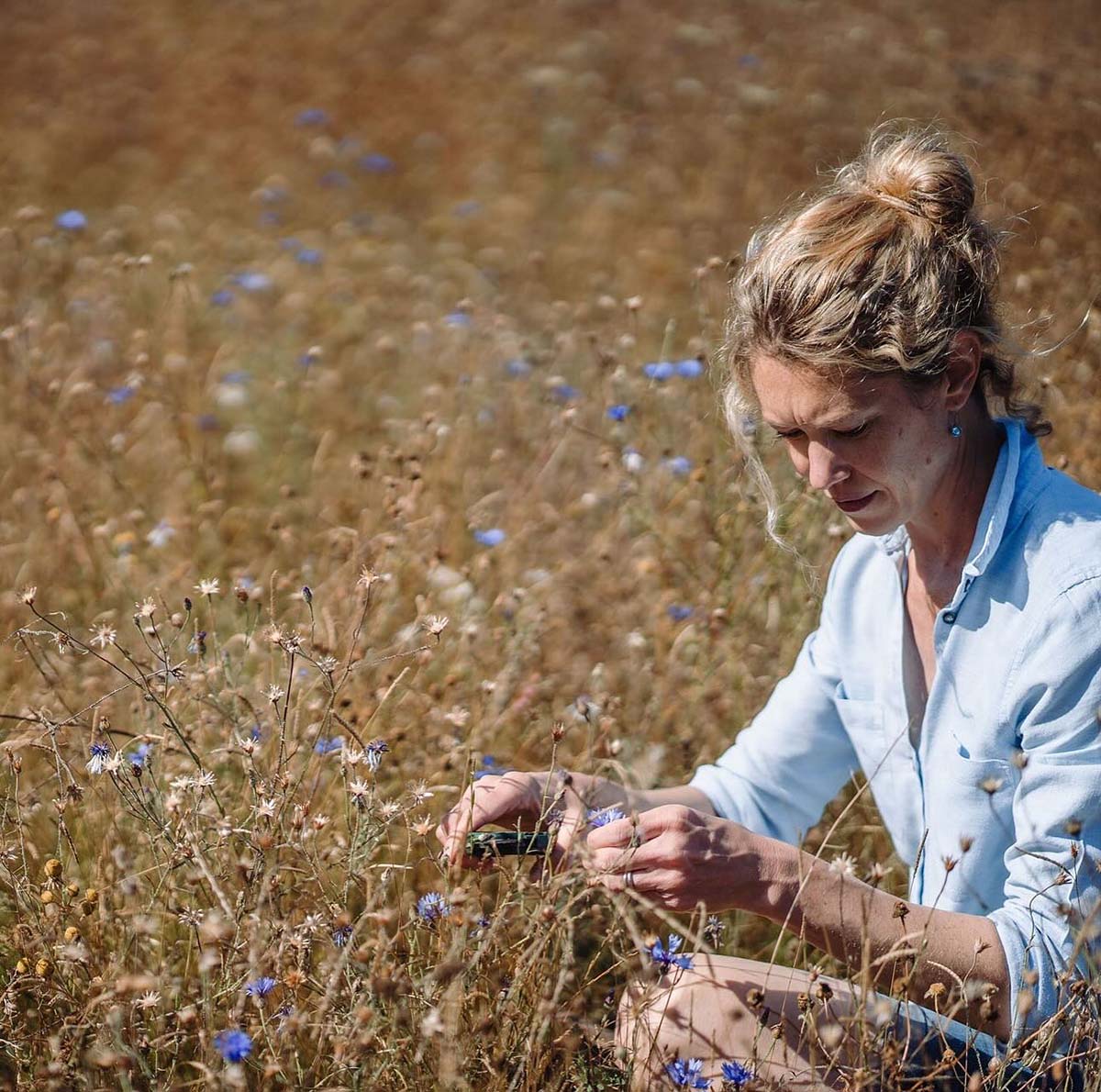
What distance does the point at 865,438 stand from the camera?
1587mm

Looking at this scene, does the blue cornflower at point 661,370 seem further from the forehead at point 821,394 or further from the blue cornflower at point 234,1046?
the blue cornflower at point 234,1046

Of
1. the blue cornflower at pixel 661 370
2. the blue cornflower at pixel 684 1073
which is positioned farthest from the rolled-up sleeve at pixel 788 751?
the blue cornflower at pixel 661 370

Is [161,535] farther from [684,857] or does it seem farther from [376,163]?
[376,163]

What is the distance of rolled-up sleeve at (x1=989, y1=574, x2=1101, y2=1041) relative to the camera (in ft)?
4.76

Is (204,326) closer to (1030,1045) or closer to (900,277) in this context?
(900,277)

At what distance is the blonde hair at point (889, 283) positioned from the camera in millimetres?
1551

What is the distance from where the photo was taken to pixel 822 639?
1961 millimetres

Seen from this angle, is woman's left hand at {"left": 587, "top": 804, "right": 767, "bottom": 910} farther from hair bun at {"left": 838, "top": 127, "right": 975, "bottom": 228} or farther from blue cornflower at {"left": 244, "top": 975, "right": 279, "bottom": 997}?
hair bun at {"left": 838, "top": 127, "right": 975, "bottom": 228}

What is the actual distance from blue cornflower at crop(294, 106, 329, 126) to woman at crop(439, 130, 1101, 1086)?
15.4 feet

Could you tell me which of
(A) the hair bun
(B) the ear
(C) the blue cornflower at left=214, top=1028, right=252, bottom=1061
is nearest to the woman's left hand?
(C) the blue cornflower at left=214, top=1028, right=252, bottom=1061

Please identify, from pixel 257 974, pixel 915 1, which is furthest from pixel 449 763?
pixel 915 1

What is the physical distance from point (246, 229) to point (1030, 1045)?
4.63 metres

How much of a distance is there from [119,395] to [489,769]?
191cm

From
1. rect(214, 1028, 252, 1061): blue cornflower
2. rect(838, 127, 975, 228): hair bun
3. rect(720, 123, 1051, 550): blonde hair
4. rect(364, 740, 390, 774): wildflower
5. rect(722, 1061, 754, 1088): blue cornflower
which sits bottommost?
rect(722, 1061, 754, 1088): blue cornflower
